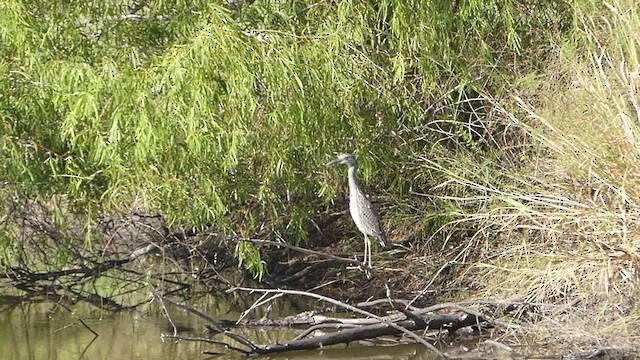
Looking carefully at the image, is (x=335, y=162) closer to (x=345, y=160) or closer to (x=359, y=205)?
(x=345, y=160)

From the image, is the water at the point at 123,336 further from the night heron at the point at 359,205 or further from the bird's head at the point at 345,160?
the bird's head at the point at 345,160

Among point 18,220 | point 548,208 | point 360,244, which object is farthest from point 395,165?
point 18,220

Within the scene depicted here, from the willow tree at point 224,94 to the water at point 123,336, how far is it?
668mm

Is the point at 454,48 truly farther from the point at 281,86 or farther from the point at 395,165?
the point at 281,86

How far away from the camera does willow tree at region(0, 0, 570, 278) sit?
7.32 metres

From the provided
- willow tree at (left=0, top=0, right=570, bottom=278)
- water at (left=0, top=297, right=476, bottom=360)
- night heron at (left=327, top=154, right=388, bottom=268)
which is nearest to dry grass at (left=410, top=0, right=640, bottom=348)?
night heron at (left=327, top=154, right=388, bottom=268)

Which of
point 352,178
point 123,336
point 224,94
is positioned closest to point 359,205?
point 352,178

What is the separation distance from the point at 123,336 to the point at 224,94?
2.10m

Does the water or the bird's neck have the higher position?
the bird's neck

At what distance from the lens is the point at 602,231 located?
6379 millimetres

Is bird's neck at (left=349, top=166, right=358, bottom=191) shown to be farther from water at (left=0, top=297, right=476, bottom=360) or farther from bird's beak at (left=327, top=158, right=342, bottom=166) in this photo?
water at (left=0, top=297, right=476, bottom=360)

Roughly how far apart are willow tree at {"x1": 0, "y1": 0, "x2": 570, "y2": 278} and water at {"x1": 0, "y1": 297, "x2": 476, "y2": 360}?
2.19 feet

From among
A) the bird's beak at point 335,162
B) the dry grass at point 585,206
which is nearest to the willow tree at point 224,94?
the bird's beak at point 335,162

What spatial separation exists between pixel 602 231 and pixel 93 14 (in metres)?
4.03
